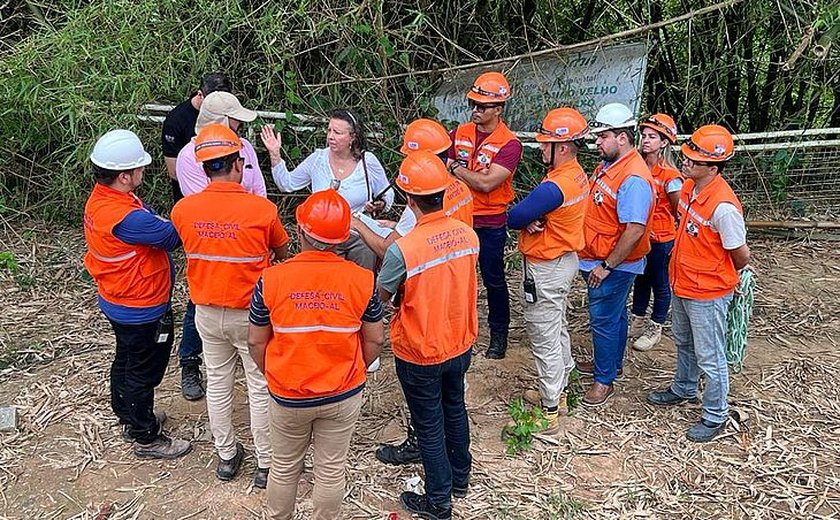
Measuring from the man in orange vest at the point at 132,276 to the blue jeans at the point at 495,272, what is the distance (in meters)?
1.72

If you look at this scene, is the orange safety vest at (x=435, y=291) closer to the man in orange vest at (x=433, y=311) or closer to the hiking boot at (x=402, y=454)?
the man in orange vest at (x=433, y=311)

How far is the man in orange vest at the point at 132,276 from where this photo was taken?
3.07 m

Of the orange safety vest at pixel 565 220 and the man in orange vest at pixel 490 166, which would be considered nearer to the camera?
the orange safety vest at pixel 565 220

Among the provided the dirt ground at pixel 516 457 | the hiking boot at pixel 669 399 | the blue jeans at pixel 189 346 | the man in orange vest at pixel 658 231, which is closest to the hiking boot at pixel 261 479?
the dirt ground at pixel 516 457

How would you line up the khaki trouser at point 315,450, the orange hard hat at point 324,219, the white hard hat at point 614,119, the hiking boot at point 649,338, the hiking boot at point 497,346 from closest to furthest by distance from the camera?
the orange hard hat at point 324,219, the khaki trouser at point 315,450, the white hard hat at point 614,119, the hiking boot at point 497,346, the hiking boot at point 649,338

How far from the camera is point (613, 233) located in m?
3.64

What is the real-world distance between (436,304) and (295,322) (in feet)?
1.88

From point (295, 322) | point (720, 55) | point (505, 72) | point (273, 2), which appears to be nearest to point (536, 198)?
point (295, 322)

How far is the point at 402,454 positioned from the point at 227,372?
92 centimetres

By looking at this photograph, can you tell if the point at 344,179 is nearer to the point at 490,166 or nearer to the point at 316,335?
the point at 490,166

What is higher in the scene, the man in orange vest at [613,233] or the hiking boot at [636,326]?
the man in orange vest at [613,233]

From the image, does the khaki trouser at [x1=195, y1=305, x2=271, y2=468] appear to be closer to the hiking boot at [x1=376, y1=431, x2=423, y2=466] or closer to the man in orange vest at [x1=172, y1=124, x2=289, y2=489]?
the man in orange vest at [x1=172, y1=124, x2=289, y2=489]

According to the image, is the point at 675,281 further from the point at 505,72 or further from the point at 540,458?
the point at 505,72

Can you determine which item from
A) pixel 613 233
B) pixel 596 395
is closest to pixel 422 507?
pixel 596 395
